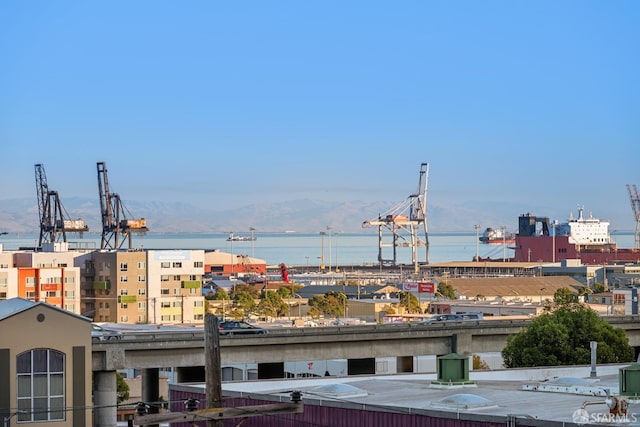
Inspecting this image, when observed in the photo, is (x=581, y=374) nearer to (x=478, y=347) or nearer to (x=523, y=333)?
(x=523, y=333)

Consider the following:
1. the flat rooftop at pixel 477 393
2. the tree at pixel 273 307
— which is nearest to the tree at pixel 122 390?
the flat rooftop at pixel 477 393

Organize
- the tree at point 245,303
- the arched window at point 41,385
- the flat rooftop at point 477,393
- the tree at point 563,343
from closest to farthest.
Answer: the flat rooftop at point 477,393
the arched window at point 41,385
the tree at point 563,343
the tree at point 245,303

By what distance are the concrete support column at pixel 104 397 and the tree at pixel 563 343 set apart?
548 inches

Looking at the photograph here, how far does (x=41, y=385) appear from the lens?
34188 millimetres

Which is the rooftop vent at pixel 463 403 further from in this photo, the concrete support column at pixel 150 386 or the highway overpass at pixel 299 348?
the concrete support column at pixel 150 386

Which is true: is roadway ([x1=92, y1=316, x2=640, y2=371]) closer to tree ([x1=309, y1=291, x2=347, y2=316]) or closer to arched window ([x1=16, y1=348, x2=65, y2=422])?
arched window ([x1=16, y1=348, x2=65, y2=422])

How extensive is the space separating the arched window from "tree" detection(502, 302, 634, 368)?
2144 cm

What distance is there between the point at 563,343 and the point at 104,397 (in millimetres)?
16018

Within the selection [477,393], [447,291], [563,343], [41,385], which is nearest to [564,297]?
[447,291]

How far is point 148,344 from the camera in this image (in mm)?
51375

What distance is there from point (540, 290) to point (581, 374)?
10890 centimetres

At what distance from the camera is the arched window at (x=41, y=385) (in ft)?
110

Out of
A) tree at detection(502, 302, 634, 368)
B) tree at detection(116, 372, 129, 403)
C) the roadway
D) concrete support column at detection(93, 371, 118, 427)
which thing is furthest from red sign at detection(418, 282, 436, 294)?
concrete support column at detection(93, 371, 118, 427)

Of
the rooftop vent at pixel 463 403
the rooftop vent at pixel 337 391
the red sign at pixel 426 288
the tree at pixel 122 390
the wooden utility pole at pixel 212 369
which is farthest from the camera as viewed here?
the red sign at pixel 426 288
